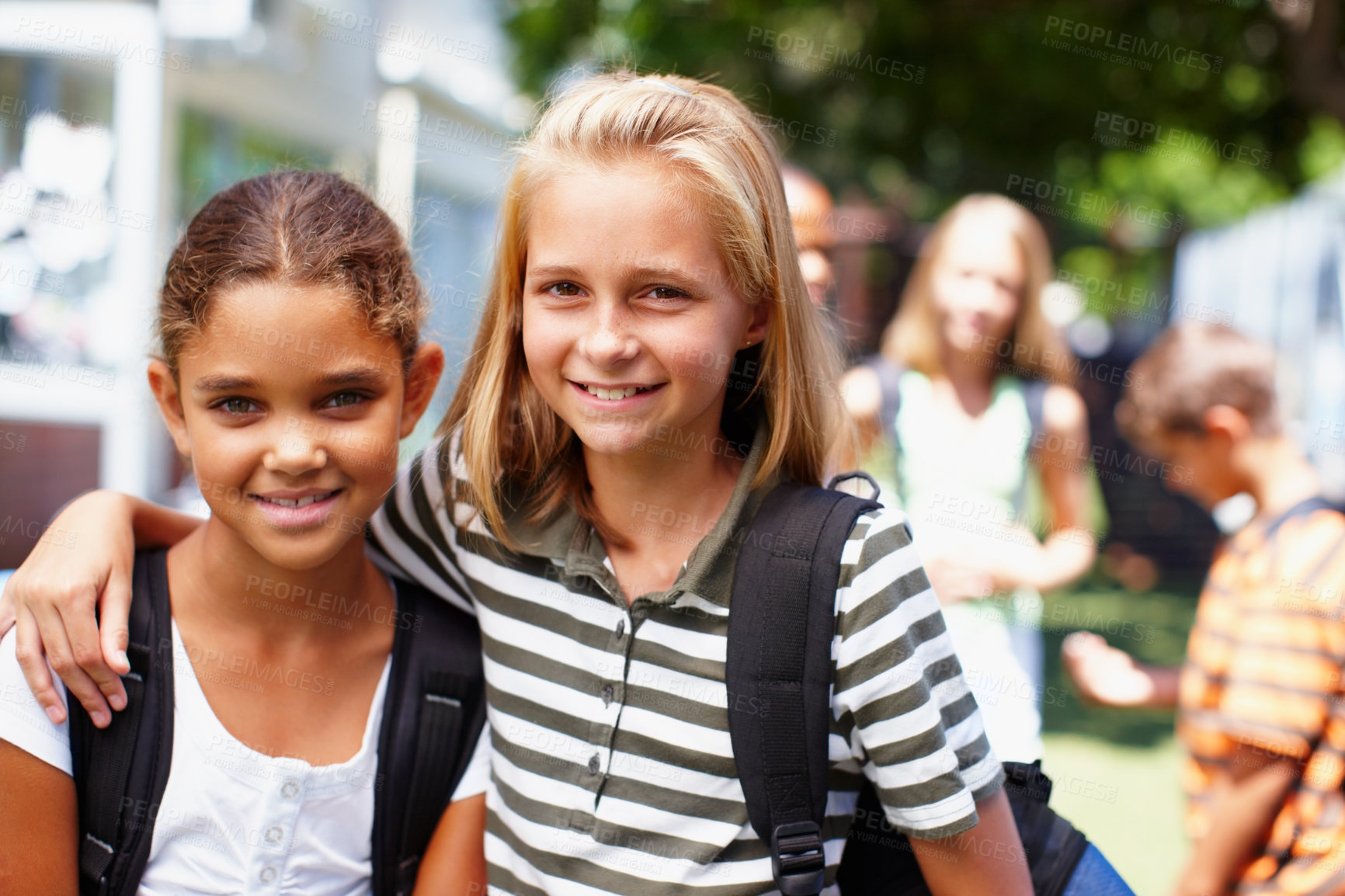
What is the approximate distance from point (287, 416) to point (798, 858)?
39.7 inches

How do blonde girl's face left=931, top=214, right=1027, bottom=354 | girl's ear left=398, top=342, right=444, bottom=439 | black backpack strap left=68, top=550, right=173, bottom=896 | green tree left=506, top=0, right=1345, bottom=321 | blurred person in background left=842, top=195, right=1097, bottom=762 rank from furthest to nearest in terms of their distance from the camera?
green tree left=506, top=0, right=1345, bottom=321 < blonde girl's face left=931, top=214, right=1027, bottom=354 < blurred person in background left=842, top=195, right=1097, bottom=762 < girl's ear left=398, top=342, right=444, bottom=439 < black backpack strap left=68, top=550, right=173, bottom=896

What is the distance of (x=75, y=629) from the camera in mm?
1578

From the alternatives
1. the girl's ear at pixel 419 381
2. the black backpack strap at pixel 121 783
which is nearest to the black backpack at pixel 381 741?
the black backpack strap at pixel 121 783

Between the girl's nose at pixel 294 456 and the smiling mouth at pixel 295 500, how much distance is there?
0.06 meters

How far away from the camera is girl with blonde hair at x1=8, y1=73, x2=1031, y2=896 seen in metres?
1.53

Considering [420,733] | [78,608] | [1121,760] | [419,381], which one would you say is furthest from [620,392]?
[1121,760]

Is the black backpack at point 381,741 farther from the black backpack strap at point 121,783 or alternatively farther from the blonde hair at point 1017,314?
the blonde hair at point 1017,314

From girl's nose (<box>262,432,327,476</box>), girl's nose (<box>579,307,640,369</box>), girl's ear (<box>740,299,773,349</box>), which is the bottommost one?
girl's nose (<box>262,432,327,476</box>)

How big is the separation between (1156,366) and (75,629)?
3261mm

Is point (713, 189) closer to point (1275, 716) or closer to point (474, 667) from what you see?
point (474, 667)

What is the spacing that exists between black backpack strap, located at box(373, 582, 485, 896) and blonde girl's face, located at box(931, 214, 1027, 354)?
2.09 metres

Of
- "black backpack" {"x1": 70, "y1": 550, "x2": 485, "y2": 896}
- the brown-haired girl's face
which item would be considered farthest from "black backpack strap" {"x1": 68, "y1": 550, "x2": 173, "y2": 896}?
the brown-haired girl's face

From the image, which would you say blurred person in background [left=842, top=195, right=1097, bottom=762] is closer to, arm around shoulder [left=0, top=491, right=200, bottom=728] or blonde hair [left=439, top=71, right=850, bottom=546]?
blonde hair [left=439, top=71, right=850, bottom=546]

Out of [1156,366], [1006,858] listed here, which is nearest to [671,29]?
[1156,366]
